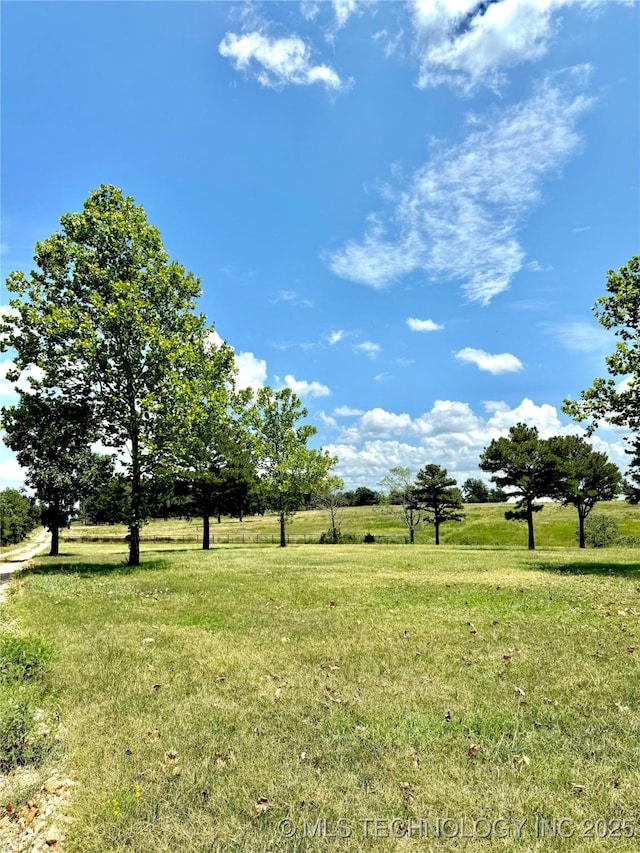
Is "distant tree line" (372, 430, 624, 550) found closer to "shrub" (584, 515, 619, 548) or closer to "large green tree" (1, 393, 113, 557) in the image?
"shrub" (584, 515, 619, 548)

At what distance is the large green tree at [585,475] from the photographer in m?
50.1

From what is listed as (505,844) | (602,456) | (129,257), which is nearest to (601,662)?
(505,844)

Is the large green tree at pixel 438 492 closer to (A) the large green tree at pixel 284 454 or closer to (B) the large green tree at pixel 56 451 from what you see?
(A) the large green tree at pixel 284 454

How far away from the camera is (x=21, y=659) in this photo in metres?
8.53

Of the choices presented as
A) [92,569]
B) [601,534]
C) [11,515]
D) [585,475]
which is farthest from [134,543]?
[11,515]

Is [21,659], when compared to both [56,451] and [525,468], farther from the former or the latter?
[525,468]

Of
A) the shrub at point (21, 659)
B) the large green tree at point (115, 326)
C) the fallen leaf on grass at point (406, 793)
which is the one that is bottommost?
the fallen leaf on grass at point (406, 793)

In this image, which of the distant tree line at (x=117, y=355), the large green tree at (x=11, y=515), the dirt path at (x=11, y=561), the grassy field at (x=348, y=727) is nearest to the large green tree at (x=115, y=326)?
the distant tree line at (x=117, y=355)

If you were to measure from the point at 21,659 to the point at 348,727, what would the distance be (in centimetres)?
590

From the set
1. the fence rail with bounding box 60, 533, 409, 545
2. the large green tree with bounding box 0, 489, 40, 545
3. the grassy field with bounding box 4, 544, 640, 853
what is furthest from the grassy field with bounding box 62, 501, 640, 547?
the grassy field with bounding box 4, 544, 640, 853

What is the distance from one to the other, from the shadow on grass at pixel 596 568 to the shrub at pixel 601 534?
30.4 metres

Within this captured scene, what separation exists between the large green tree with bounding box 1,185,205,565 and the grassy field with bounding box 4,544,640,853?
1252cm

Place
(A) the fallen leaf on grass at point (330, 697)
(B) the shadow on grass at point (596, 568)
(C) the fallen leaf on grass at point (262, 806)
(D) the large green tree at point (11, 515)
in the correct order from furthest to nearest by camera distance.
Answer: (D) the large green tree at point (11, 515), (B) the shadow on grass at point (596, 568), (A) the fallen leaf on grass at point (330, 697), (C) the fallen leaf on grass at point (262, 806)

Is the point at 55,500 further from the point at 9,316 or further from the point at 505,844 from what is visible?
the point at 505,844
